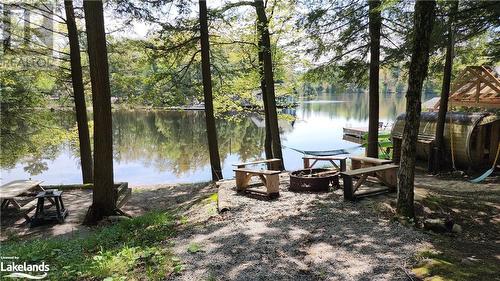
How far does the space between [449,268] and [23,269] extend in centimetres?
530

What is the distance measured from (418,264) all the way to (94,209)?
653cm

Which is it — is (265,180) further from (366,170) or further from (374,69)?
(374,69)

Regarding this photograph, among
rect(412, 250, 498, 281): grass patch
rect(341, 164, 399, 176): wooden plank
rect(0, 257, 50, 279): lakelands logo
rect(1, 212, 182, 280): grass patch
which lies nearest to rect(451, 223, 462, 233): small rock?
rect(412, 250, 498, 281): grass patch

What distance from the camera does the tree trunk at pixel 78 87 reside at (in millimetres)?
11133

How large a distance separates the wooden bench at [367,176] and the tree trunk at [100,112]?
16.6ft

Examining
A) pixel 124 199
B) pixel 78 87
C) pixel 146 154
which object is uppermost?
pixel 78 87

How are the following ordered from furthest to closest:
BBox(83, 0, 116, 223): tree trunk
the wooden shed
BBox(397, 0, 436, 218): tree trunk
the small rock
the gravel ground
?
the wooden shed → BBox(83, 0, 116, 223): tree trunk → the small rock → BBox(397, 0, 436, 218): tree trunk → the gravel ground

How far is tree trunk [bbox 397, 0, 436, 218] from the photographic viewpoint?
5.66 m

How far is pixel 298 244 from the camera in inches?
202

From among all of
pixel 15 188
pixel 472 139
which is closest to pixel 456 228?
pixel 472 139

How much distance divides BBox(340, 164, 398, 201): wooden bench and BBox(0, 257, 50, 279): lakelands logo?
538 centimetres

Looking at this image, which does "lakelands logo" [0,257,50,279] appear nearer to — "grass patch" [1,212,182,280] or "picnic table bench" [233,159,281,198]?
"grass patch" [1,212,182,280]

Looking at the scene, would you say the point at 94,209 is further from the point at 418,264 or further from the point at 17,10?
the point at 17,10

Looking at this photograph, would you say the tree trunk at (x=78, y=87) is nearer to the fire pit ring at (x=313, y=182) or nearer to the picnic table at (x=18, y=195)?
the picnic table at (x=18, y=195)
